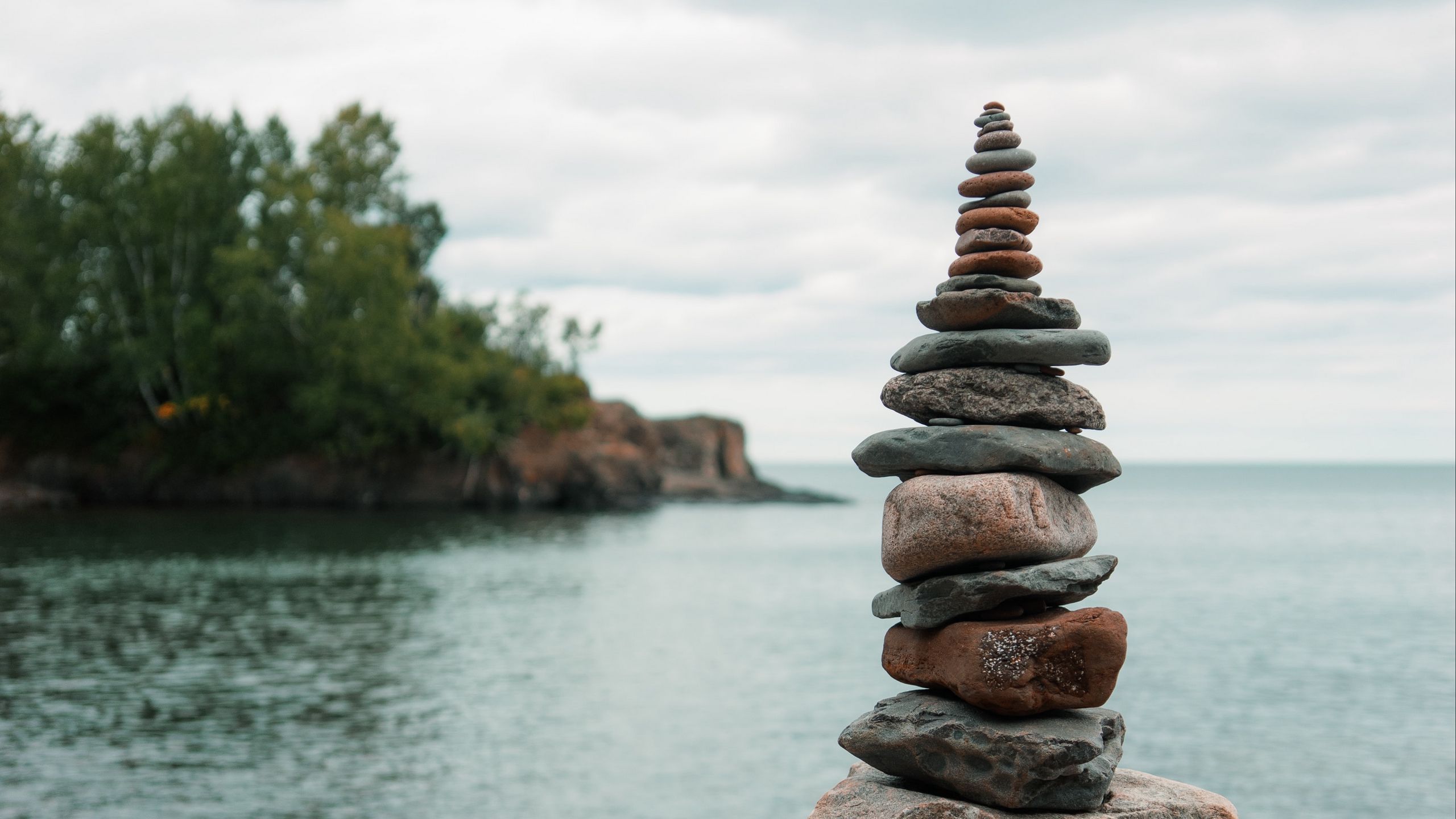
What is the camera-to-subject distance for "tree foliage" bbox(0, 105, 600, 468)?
67.9 meters

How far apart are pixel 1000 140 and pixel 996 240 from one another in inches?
24.9

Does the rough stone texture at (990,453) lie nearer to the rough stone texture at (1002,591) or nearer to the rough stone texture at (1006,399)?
the rough stone texture at (1006,399)

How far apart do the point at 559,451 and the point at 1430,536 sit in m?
63.9

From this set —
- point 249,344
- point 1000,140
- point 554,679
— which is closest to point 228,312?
point 249,344

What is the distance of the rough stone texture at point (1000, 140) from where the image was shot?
7.90 m

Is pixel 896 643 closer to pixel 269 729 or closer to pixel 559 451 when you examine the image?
pixel 269 729

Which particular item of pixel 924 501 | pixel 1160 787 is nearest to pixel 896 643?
pixel 924 501

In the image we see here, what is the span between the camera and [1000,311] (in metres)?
7.78

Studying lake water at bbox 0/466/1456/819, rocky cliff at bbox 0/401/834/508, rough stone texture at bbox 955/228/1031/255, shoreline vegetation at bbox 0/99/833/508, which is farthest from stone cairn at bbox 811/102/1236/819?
rocky cliff at bbox 0/401/834/508

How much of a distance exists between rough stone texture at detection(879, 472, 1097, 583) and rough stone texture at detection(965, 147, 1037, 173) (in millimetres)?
1944

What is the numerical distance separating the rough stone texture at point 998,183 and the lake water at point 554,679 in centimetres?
1227

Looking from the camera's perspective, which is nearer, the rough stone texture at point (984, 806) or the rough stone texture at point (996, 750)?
→ the rough stone texture at point (996, 750)

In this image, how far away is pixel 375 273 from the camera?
2724 inches

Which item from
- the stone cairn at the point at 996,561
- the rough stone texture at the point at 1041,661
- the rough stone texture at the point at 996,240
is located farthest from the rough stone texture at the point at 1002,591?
the rough stone texture at the point at 996,240
